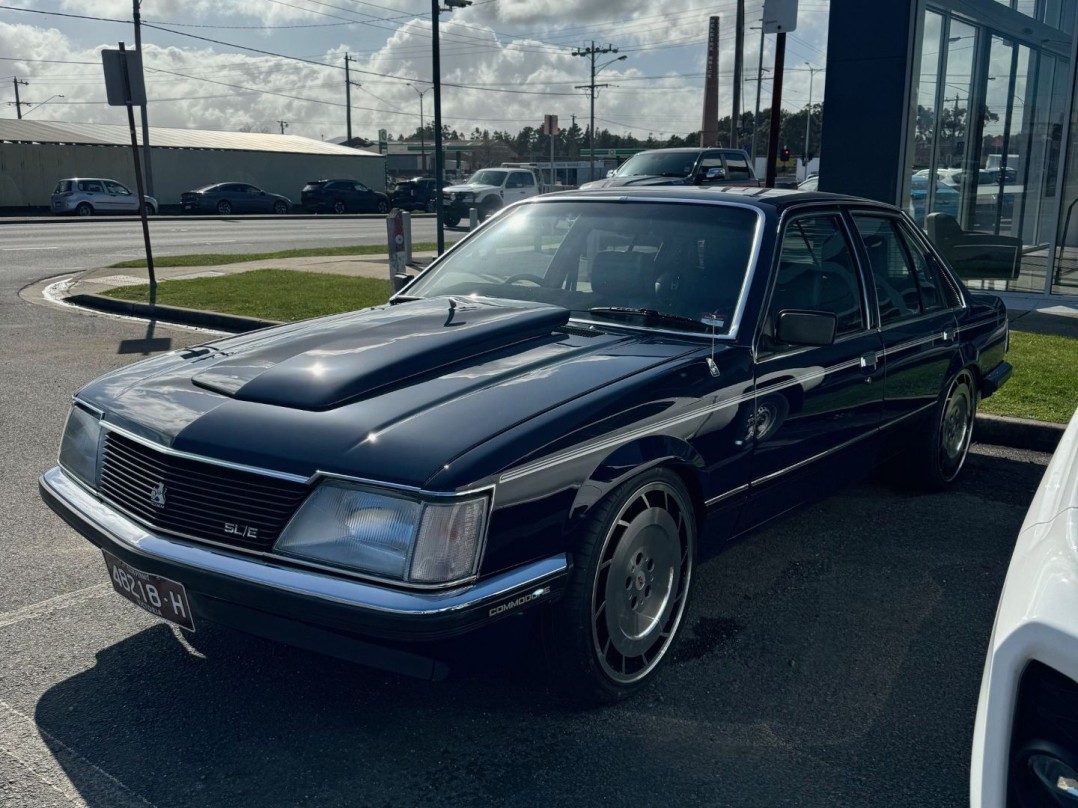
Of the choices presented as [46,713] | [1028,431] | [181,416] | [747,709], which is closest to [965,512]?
[1028,431]

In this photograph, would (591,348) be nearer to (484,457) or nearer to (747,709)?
(484,457)

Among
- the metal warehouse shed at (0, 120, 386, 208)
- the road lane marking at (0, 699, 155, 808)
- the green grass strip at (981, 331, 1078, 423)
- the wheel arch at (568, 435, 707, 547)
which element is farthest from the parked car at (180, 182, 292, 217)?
the wheel arch at (568, 435, 707, 547)

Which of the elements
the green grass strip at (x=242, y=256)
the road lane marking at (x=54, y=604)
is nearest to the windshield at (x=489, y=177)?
the green grass strip at (x=242, y=256)

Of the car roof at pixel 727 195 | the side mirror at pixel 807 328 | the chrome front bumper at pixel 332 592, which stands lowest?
the chrome front bumper at pixel 332 592

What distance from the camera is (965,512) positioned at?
4.96 metres

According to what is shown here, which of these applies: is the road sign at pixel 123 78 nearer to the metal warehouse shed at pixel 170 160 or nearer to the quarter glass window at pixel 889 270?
the quarter glass window at pixel 889 270

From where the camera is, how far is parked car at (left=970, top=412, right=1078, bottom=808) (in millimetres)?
1617

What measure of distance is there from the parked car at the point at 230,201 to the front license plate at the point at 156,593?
123 feet

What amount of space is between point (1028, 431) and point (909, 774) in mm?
3902

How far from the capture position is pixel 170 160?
44125 millimetres

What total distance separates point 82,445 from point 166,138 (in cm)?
4815

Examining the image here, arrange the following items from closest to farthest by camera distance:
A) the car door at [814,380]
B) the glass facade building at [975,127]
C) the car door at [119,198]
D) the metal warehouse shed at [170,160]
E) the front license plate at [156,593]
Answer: the front license plate at [156,593] → the car door at [814,380] → the glass facade building at [975,127] → the car door at [119,198] → the metal warehouse shed at [170,160]

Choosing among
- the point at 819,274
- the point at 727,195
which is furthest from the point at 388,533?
the point at 819,274

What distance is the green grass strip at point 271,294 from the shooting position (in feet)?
34.8
